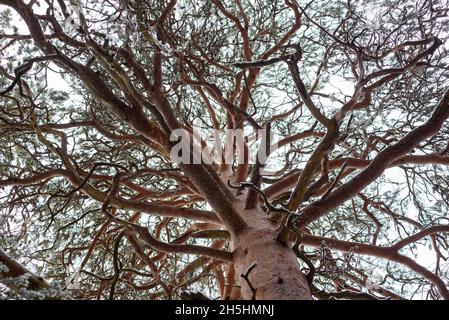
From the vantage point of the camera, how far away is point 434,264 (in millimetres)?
3477

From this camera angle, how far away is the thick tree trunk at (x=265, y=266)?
1.42m

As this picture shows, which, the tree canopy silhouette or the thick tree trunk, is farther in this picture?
the tree canopy silhouette

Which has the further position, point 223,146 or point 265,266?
point 223,146

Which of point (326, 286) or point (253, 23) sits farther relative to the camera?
point (253, 23)

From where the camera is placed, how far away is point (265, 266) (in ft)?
5.26

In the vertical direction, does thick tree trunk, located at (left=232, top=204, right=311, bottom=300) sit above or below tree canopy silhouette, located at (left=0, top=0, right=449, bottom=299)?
below

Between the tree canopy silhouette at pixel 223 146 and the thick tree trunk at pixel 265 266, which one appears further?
the tree canopy silhouette at pixel 223 146

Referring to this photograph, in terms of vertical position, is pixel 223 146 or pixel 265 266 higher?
pixel 223 146

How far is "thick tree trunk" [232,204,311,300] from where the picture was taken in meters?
1.42

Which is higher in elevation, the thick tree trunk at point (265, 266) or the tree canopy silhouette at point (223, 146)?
the tree canopy silhouette at point (223, 146)
